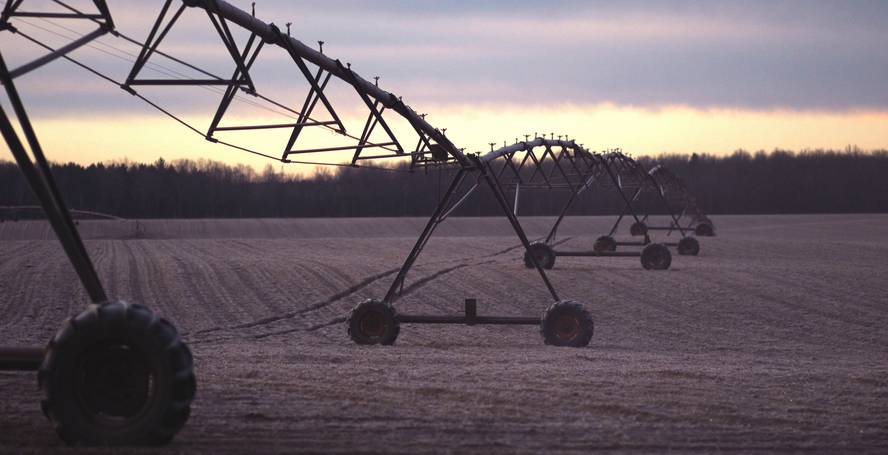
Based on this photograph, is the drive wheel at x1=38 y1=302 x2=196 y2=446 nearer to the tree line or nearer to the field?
the field

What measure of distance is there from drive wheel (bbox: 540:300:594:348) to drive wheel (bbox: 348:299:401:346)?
93.1 inches

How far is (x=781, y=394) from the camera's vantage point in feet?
32.1

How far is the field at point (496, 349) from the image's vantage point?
301 inches

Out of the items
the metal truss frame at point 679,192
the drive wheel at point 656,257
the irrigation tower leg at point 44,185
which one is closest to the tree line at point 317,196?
the metal truss frame at point 679,192

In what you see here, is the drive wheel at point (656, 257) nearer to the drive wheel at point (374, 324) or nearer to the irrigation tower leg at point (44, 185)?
the drive wheel at point (374, 324)

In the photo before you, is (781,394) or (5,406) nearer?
(5,406)

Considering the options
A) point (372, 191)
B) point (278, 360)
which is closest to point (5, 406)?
point (278, 360)

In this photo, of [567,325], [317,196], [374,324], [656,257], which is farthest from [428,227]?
[317,196]

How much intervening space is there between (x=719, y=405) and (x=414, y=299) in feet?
57.2

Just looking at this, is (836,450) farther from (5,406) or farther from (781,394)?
(5,406)

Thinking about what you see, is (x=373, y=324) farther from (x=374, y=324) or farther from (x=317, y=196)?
(x=317, y=196)

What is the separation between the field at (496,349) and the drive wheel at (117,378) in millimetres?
318

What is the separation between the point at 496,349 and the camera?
16.1 meters

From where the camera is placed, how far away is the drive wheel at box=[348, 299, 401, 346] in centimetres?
1667
